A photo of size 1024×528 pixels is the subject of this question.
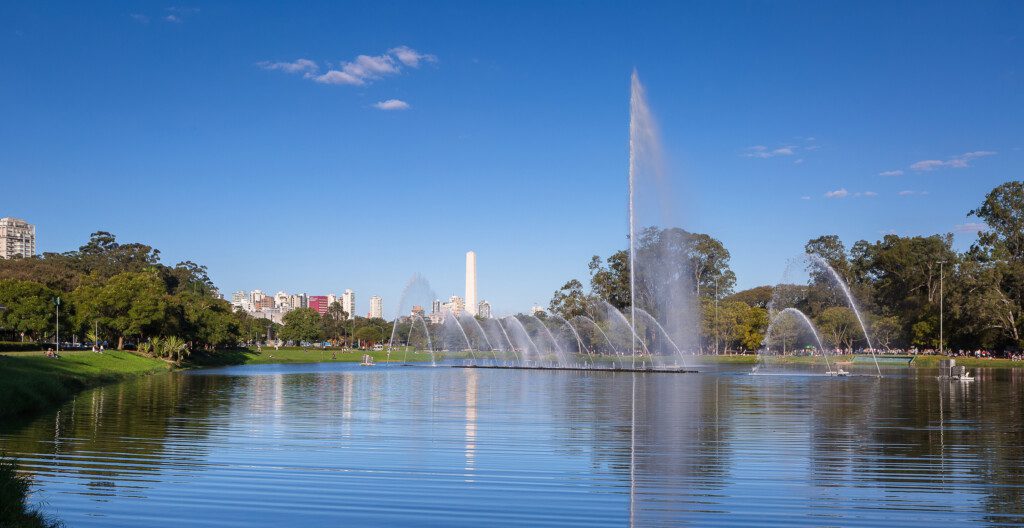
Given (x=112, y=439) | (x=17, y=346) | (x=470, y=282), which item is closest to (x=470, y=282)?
(x=470, y=282)

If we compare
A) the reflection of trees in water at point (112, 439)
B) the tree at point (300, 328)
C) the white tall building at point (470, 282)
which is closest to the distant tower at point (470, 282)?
the white tall building at point (470, 282)

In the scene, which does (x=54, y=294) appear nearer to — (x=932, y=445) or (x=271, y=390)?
(x=271, y=390)

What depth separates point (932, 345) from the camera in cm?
9656

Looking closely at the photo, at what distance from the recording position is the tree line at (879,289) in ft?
284

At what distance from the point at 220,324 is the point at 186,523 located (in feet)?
285

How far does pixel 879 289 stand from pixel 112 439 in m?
114

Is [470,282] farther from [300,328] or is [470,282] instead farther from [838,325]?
[838,325]

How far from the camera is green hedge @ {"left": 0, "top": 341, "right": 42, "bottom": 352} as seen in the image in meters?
63.0

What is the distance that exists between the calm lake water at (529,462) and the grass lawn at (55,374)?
165 centimetres

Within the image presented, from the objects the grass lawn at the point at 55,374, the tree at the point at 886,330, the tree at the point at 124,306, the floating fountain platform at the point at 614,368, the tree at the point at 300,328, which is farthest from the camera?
the tree at the point at 300,328

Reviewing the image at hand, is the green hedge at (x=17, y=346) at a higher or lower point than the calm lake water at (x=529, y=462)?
higher

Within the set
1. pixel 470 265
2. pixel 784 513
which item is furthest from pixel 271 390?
pixel 470 265

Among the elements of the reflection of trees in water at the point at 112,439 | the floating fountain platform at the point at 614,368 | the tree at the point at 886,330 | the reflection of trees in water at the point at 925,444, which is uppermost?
the tree at the point at 886,330

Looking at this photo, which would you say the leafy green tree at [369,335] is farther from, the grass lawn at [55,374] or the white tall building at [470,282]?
the grass lawn at [55,374]
